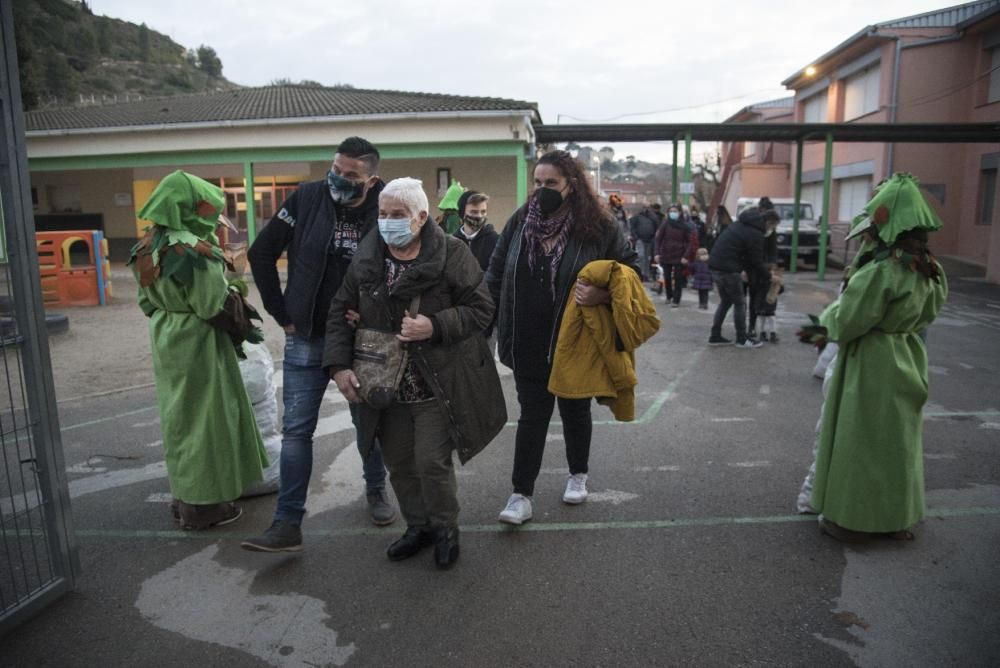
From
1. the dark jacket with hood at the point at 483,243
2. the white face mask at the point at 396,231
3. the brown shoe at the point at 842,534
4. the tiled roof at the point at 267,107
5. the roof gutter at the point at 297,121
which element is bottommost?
the brown shoe at the point at 842,534

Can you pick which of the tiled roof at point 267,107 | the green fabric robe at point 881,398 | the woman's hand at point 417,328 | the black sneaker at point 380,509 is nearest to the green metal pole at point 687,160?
the tiled roof at point 267,107

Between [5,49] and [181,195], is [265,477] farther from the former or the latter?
[5,49]

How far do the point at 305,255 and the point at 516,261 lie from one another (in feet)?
3.57

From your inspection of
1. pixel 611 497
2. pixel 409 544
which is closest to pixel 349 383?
pixel 409 544

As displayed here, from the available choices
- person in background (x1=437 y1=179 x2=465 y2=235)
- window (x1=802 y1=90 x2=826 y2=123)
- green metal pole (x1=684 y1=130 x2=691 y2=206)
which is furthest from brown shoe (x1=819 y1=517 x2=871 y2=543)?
window (x1=802 y1=90 x2=826 y2=123)

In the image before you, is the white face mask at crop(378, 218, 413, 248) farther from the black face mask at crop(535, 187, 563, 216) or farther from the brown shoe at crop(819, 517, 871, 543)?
the brown shoe at crop(819, 517, 871, 543)

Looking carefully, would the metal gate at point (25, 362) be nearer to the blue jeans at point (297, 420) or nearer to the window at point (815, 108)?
the blue jeans at point (297, 420)

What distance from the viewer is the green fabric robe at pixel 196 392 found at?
3.62 metres

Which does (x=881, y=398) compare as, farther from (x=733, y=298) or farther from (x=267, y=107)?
(x=267, y=107)

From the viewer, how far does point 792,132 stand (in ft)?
64.5

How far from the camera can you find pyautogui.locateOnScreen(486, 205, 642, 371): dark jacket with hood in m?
3.66

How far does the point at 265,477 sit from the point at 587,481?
77.4 inches

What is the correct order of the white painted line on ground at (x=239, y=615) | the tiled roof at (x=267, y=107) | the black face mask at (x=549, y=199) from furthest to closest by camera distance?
the tiled roof at (x=267, y=107), the black face mask at (x=549, y=199), the white painted line on ground at (x=239, y=615)

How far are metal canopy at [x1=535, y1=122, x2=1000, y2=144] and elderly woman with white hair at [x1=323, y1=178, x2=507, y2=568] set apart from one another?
666 inches
